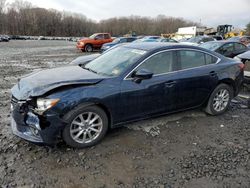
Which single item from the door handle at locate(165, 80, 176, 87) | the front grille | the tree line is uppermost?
the tree line

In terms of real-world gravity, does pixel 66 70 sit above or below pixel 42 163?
above

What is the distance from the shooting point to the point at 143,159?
3332 millimetres

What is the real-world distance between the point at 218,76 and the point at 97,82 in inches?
104

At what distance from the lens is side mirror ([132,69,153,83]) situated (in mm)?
3754

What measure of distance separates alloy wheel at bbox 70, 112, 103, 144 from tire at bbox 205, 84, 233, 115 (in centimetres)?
252

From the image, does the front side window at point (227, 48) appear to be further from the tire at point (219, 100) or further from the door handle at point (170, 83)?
the door handle at point (170, 83)

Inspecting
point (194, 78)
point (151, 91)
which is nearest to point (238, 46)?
point (194, 78)

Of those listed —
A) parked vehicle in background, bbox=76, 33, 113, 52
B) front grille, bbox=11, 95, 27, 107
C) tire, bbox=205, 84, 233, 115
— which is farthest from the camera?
parked vehicle in background, bbox=76, 33, 113, 52

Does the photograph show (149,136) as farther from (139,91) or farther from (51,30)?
(51,30)

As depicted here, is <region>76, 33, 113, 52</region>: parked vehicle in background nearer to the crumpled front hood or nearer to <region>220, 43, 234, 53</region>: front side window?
<region>220, 43, 234, 53</region>: front side window

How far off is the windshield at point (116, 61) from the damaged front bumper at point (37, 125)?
1.21 metres

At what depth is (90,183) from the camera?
9.28ft


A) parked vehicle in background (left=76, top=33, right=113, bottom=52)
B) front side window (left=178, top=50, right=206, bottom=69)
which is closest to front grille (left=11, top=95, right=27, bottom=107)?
front side window (left=178, top=50, right=206, bottom=69)

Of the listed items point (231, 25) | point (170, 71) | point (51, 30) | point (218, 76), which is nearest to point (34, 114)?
point (170, 71)
